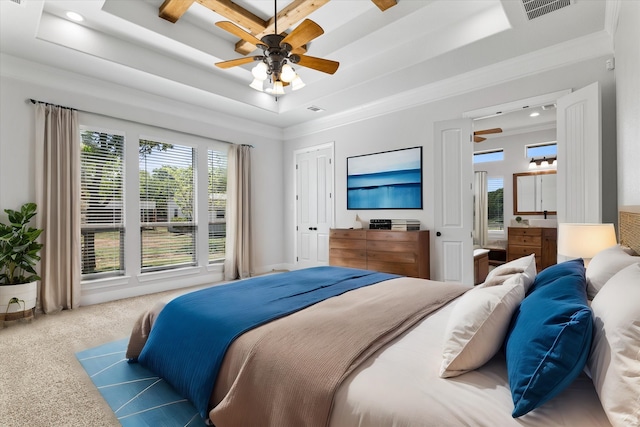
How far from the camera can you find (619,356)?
84 cm

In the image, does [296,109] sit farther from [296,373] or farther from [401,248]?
[296,373]

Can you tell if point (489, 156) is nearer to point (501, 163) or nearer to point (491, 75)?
point (501, 163)

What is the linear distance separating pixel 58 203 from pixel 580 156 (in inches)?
Answer: 223

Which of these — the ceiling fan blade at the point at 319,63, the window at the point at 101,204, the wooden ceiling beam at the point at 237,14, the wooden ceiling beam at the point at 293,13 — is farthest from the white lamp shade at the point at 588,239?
the window at the point at 101,204

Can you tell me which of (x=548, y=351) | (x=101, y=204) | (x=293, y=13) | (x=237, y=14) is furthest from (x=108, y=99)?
(x=548, y=351)

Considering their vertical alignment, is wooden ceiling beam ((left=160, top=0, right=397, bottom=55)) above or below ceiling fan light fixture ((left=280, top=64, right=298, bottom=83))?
above

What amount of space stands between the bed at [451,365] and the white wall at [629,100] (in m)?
0.60

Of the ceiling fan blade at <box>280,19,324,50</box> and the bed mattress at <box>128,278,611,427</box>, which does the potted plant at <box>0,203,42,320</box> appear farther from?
the bed mattress at <box>128,278,611,427</box>

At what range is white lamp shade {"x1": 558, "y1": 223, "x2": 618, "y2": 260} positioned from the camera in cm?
238

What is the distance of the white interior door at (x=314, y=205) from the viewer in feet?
19.0

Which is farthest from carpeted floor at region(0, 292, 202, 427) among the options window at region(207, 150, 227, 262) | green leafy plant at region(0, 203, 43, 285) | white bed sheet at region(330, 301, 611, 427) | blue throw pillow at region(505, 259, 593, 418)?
blue throw pillow at region(505, 259, 593, 418)

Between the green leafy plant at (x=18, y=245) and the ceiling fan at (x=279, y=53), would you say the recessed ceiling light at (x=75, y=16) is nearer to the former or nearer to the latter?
the ceiling fan at (x=279, y=53)

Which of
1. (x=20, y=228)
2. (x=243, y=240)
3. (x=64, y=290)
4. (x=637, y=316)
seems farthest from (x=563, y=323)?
(x=243, y=240)

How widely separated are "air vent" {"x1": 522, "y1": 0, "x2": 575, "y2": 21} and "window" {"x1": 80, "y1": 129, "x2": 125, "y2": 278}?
4.87m
